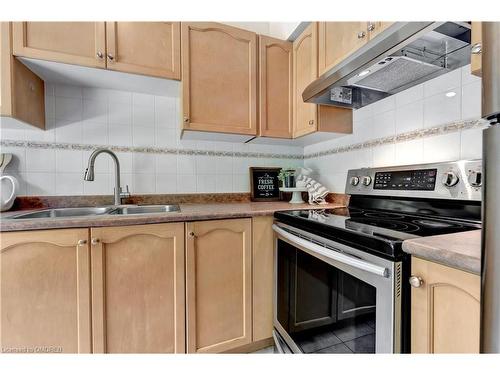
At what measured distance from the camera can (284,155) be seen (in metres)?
1.97

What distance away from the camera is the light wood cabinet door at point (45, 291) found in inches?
35.4

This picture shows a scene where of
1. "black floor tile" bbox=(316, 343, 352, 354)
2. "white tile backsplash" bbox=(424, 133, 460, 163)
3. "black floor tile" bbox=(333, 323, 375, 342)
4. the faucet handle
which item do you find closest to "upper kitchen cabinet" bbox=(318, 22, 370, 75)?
"white tile backsplash" bbox=(424, 133, 460, 163)

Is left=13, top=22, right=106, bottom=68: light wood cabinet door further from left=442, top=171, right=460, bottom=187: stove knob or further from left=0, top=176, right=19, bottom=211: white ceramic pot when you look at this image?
left=442, top=171, right=460, bottom=187: stove knob

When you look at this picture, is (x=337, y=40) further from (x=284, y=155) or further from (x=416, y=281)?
(x=416, y=281)

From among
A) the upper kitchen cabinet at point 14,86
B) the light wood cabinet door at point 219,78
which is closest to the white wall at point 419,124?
the light wood cabinet door at point 219,78

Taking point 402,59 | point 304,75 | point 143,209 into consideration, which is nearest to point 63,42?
point 143,209

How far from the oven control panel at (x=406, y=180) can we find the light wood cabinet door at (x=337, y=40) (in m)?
0.64

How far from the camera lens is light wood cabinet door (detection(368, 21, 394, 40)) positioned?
0.93m

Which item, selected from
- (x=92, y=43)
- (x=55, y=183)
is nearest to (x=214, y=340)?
Answer: (x=55, y=183)

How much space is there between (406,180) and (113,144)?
1.75 meters

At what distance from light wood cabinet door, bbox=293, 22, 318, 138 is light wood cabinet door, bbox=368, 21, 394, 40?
41cm

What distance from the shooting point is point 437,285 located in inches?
21.2

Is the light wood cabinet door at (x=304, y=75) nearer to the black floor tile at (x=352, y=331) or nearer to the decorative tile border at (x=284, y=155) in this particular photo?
the decorative tile border at (x=284, y=155)
